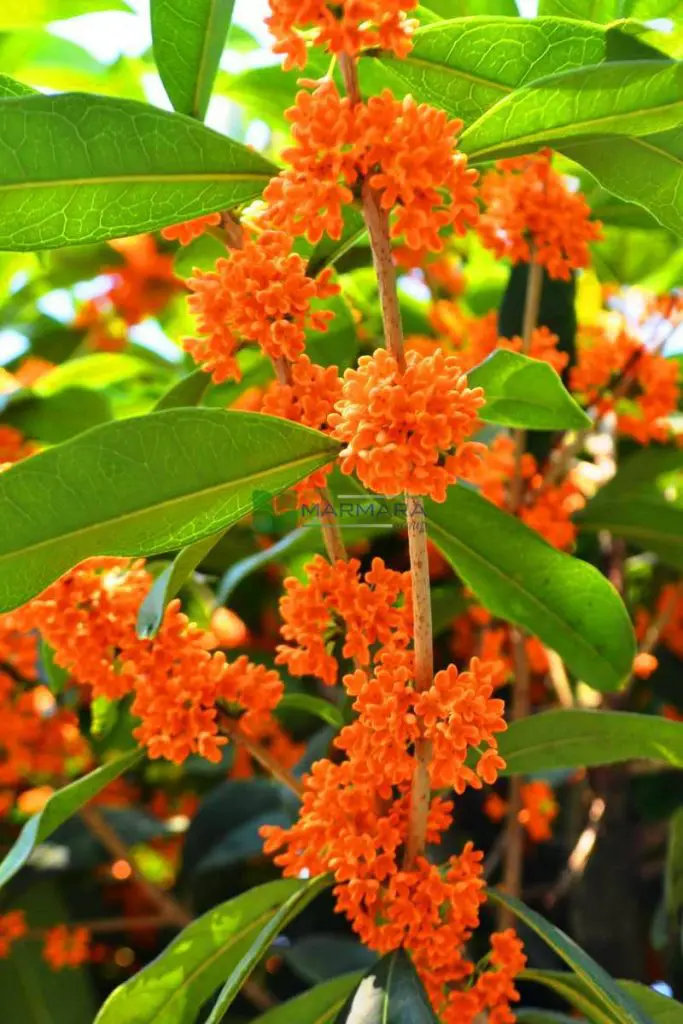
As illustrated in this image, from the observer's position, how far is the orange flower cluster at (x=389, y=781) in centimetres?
114

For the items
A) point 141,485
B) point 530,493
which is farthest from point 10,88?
point 530,493

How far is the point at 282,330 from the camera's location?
1.17m

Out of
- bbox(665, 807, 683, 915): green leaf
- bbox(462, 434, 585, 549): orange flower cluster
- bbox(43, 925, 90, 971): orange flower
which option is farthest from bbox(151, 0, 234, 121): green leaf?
bbox(43, 925, 90, 971): orange flower

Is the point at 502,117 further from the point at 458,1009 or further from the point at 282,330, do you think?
the point at 458,1009

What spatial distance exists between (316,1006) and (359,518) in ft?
2.01

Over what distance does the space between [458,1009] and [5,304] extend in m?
2.10

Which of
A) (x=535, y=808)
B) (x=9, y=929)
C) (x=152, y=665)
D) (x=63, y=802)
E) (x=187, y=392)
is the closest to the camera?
(x=152, y=665)

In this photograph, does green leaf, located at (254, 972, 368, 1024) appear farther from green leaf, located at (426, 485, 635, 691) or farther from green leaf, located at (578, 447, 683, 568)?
green leaf, located at (578, 447, 683, 568)

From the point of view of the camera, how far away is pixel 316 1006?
1.40 m

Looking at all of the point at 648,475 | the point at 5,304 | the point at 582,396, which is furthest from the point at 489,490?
the point at 5,304

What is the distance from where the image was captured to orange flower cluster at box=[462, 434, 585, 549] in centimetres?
184

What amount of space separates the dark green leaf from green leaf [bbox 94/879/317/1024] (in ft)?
0.27

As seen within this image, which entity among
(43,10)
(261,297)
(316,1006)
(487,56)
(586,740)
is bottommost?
(316,1006)

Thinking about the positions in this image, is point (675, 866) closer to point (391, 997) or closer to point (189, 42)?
point (391, 997)
